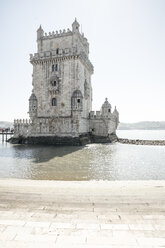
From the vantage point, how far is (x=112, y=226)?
4.45 metres

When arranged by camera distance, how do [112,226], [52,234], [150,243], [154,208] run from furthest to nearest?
[154,208], [112,226], [52,234], [150,243]

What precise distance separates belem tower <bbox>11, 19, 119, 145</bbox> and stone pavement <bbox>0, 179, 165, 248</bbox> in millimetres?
27521

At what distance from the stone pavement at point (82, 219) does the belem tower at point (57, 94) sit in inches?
1083

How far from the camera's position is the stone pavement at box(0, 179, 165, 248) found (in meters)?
3.80

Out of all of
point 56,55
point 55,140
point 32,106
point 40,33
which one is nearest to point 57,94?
point 32,106

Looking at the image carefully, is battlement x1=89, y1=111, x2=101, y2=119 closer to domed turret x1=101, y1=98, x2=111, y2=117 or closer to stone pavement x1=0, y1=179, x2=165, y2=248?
domed turret x1=101, y1=98, x2=111, y2=117

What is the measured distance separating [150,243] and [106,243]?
0.94 m

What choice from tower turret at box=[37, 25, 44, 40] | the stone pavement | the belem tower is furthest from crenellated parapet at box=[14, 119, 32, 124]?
the stone pavement

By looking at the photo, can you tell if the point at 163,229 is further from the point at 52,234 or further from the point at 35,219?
the point at 35,219

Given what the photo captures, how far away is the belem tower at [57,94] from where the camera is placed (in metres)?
35.2

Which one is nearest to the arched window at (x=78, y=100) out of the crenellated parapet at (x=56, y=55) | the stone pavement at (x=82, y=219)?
the crenellated parapet at (x=56, y=55)

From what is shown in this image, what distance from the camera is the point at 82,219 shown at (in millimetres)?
4836

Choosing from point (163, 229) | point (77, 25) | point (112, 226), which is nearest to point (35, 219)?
point (112, 226)

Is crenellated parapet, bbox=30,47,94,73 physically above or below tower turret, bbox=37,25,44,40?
below
